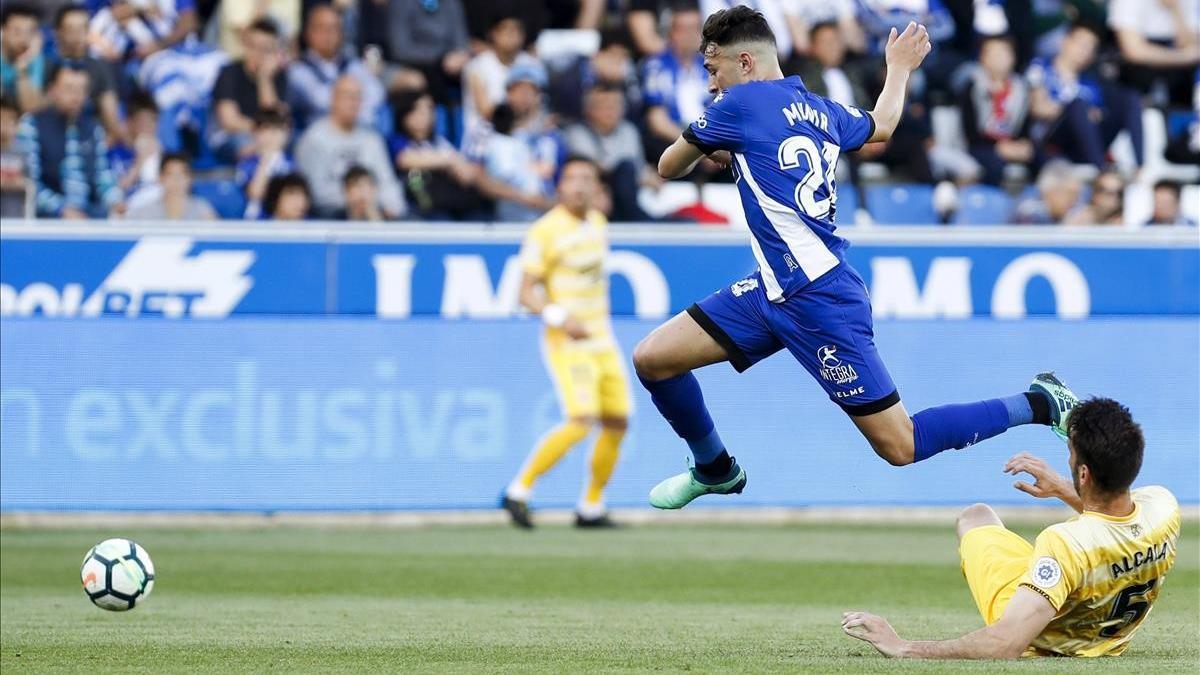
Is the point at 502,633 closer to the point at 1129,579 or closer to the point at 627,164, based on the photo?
the point at 1129,579

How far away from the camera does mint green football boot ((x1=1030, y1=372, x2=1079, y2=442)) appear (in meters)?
7.99

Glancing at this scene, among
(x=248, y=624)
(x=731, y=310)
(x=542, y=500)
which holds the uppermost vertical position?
(x=731, y=310)

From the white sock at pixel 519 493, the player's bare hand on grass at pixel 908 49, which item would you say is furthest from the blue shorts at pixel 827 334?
the white sock at pixel 519 493

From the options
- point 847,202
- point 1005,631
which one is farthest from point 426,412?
point 1005,631

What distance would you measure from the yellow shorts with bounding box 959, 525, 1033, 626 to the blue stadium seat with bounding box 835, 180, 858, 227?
9.69 meters

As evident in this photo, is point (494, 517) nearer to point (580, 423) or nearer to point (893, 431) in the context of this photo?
point (580, 423)

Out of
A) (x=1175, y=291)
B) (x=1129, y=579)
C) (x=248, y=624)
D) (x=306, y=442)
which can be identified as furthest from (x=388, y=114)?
(x=1129, y=579)

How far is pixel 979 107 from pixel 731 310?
426 inches

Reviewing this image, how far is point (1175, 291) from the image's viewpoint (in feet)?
48.7

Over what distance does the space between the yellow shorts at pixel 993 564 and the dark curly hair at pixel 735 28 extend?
216 centimetres

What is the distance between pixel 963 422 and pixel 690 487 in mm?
1267

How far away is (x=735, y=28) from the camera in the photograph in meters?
7.70

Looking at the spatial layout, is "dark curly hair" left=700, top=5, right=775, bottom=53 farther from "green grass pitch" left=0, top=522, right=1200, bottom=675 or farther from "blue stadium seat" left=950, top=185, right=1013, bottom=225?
"blue stadium seat" left=950, top=185, right=1013, bottom=225

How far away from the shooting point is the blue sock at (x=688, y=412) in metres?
8.23
